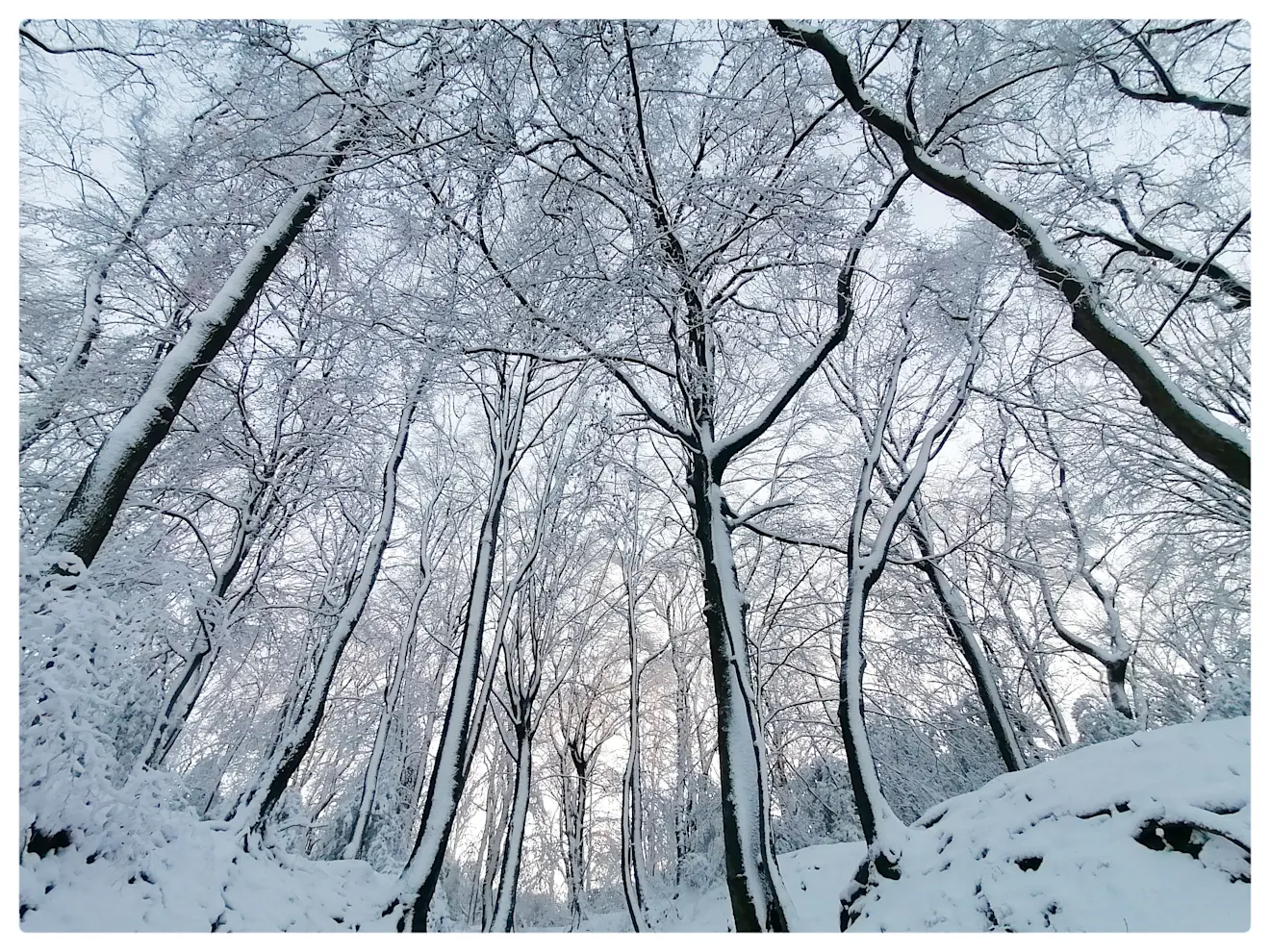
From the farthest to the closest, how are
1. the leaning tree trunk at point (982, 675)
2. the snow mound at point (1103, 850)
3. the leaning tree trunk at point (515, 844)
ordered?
the leaning tree trunk at point (515, 844), the leaning tree trunk at point (982, 675), the snow mound at point (1103, 850)

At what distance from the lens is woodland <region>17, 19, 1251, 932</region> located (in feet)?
11.1

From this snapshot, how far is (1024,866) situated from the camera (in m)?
3.06

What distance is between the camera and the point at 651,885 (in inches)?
461

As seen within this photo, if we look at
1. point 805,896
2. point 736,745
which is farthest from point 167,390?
point 805,896

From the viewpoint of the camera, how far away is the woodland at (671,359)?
11.1 ft

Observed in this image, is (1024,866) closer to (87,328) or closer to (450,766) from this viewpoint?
(450,766)

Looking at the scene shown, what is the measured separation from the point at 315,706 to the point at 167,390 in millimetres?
3232

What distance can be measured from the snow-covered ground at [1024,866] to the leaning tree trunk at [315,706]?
0.53m

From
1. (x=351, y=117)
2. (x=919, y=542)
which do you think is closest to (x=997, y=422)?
(x=919, y=542)

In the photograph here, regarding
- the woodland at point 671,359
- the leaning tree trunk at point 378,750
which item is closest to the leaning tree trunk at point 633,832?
the woodland at point 671,359

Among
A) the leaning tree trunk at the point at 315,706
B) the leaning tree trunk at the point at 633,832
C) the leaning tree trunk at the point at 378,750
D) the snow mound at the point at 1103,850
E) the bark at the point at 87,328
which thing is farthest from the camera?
the leaning tree trunk at the point at 633,832

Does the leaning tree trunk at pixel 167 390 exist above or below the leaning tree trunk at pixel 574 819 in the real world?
above

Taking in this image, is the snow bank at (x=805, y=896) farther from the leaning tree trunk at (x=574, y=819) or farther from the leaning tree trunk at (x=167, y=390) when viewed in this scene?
the leaning tree trunk at (x=167, y=390)

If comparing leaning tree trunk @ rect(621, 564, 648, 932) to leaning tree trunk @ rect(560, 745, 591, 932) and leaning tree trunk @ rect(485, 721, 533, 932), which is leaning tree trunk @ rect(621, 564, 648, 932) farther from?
leaning tree trunk @ rect(560, 745, 591, 932)
